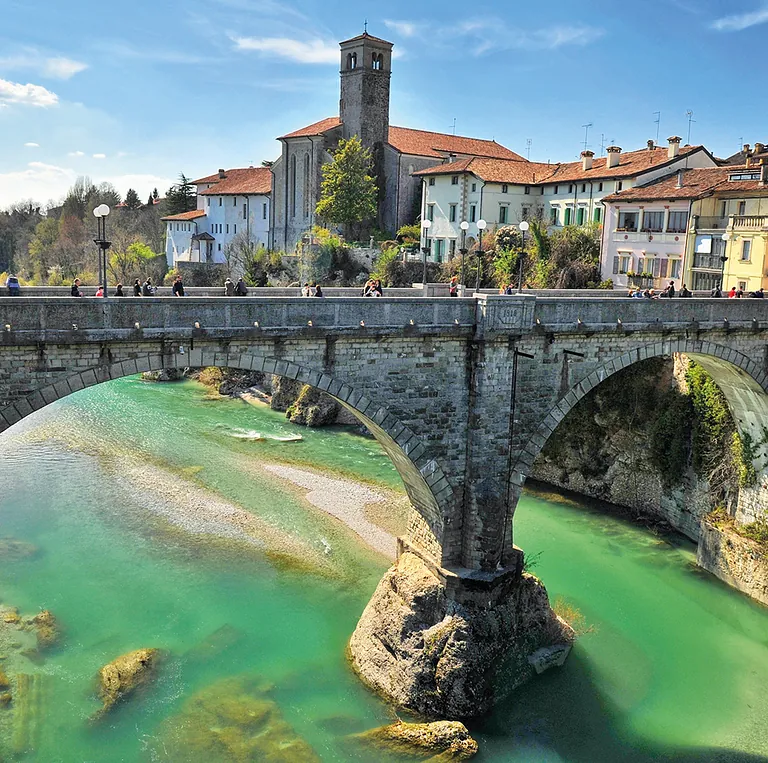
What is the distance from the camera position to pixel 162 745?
1534 centimetres

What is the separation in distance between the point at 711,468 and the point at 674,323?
729cm

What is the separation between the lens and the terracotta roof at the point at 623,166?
3978 cm

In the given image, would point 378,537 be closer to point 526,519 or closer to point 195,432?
point 526,519

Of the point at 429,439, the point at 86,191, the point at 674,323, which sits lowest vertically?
the point at 429,439

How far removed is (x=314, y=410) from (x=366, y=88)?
95.8 feet

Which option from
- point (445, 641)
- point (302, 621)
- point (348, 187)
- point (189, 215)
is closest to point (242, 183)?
point (189, 215)

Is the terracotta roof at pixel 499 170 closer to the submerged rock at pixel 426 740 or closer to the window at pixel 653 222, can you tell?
the window at pixel 653 222

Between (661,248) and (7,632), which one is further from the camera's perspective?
(661,248)

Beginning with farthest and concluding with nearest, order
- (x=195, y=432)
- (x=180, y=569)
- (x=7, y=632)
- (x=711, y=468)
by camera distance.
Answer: (x=195, y=432)
(x=711, y=468)
(x=180, y=569)
(x=7, y=632)

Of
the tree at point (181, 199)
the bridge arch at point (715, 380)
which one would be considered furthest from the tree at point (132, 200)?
the bridge arch at point (715, 380)

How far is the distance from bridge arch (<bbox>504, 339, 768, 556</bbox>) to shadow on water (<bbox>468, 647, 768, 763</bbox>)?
3480mm

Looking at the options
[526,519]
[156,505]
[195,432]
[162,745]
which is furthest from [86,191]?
[162,745]

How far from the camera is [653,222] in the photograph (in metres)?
36.1

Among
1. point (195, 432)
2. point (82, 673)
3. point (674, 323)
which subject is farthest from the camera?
point (195, 432)
